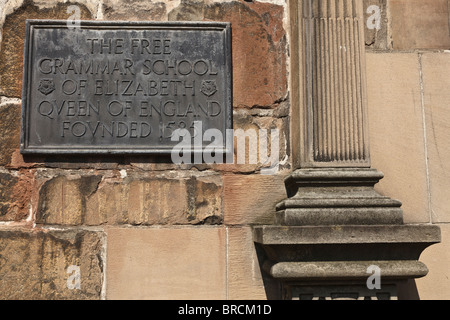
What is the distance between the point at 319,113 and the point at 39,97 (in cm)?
179

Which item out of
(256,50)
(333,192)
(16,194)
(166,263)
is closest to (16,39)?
(16,194)

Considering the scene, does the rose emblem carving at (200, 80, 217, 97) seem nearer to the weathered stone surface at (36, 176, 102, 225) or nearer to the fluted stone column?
the fluted stone column

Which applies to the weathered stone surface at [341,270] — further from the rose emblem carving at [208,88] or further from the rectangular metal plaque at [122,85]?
the rose emblem carving at [208,88]

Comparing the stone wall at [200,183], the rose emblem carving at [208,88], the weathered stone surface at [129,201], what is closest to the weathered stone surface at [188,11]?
the stone wall at [200,183]

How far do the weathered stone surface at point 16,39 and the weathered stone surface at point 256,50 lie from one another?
99cm

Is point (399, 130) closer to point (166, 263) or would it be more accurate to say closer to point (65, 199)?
point (166, 263)

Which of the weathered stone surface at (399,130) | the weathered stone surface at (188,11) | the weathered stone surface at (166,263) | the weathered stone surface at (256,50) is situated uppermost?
the weathered stone surface at (188,11)

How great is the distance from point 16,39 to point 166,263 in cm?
179

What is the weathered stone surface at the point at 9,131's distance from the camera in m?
→ 2.94

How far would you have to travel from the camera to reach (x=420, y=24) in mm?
3178

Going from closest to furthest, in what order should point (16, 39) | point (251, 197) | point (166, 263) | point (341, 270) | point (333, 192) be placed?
1. point (341, 270)
2. point (333, 192)
3. point (166, 263)
4. point (251, 197)
5. point (16, 39)

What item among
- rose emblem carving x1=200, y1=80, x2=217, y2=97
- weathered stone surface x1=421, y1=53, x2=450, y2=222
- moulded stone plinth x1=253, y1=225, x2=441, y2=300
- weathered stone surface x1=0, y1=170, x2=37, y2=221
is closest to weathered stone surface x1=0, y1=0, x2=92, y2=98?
weathered stone surface x1=0, y1=170, x2=37, y2=221

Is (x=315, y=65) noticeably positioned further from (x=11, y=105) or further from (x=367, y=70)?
(x=11, y=105)

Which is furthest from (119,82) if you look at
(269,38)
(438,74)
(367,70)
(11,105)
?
(438,74)
